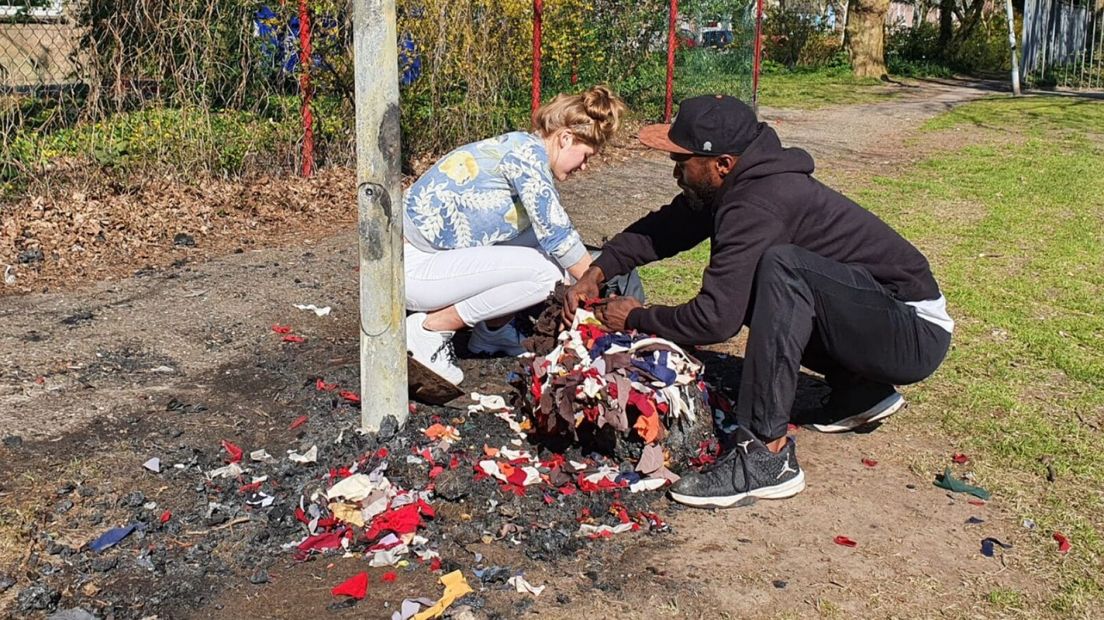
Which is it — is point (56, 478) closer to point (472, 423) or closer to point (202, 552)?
point (202, 552)

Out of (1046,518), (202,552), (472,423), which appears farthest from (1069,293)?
(202,552)

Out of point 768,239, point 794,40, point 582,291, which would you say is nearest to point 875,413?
point 768,239

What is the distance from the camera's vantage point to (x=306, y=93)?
8422 millimetres

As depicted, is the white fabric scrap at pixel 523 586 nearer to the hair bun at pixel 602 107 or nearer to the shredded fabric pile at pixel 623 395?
the shredded fabric pile at pixel 623 395

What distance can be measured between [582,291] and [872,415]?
1.27 meters

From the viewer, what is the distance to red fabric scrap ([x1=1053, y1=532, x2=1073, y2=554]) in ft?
11.4

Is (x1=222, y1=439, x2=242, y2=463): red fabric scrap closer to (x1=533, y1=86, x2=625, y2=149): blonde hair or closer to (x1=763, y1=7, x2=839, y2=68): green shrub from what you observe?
(x1=533, y1=86, x2=625, y2=149): blonde hair

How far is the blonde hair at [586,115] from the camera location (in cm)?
449

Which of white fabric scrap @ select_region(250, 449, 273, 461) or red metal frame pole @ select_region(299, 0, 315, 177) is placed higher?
red metal frame pole @ select_region(299, 0, 315, 177)

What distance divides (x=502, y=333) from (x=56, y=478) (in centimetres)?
204

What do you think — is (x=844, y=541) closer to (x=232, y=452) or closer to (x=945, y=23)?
(x=232, y=452)

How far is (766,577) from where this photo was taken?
3.27 meters

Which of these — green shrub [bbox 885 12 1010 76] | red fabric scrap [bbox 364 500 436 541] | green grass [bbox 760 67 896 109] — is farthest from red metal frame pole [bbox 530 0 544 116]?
green shrub [bbox 885 12 1010 76]

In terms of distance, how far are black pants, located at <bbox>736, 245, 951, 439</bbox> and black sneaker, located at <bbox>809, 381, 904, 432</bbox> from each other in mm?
277
